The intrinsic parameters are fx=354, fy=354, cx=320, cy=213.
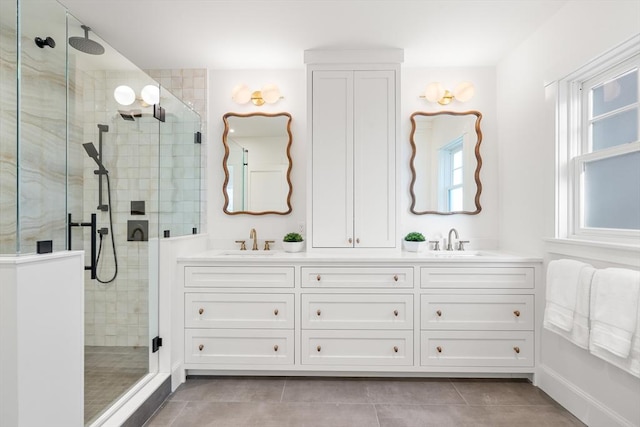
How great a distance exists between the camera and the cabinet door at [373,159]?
274 cm

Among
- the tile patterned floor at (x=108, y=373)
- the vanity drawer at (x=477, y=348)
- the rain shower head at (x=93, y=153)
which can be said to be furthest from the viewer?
the vanity drawer at (x=477, y=348)

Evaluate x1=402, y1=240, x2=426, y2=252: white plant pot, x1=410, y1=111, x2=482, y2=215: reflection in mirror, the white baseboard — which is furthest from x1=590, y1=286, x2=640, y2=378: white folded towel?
x1=410, y1=111, x2=482, y2=215: reflection in mirror

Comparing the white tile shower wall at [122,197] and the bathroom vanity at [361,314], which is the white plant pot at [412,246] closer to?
the bathroom vanity at [361,314]

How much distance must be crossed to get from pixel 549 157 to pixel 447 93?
1039 mm

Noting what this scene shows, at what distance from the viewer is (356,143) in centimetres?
274

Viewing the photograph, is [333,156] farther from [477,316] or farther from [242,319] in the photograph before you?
[477,316]

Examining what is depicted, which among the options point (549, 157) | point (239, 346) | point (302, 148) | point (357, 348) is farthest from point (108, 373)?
point (549, 157)

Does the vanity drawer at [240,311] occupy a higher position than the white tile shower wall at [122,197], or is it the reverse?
the white tile shower wall at [122,197]

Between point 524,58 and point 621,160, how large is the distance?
3.68 ft

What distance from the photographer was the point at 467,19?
2354 mm

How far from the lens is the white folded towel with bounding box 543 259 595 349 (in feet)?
6.15

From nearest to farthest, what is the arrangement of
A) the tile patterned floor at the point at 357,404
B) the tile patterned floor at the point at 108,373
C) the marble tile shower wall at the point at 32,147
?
the marble tile shower wall at the point at 32,147 → the tile patterned floor at the point at 108,373 → the tile patterned floor at the point at 357,404

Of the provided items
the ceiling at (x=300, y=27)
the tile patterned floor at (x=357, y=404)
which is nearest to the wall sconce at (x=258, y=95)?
the ceiling at (x=300, y=27)

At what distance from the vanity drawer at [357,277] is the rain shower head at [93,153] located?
137cm
